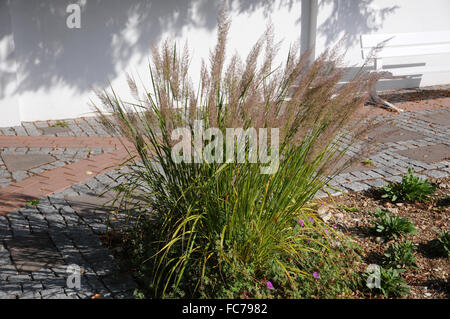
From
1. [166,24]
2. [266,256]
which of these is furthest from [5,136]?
[266,256]

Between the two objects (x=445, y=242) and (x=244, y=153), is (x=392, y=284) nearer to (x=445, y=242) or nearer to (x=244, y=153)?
(x=445, y=242)

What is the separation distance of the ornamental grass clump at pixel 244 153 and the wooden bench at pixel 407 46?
559 centimetres

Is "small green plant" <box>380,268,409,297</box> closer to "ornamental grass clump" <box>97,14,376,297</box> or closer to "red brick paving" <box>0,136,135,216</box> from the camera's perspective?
"ornamental grass clump" <box>97,14,376,297</box>

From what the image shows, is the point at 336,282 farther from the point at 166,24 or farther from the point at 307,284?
the point at 166,24

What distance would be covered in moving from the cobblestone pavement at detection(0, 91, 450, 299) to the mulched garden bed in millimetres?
315

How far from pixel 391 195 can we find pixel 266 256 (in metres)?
2.04

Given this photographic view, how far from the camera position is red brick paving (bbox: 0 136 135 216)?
14.7 ft

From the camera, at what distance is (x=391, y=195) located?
14.9 ft

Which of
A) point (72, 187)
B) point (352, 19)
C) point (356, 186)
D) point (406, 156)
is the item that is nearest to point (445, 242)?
point (356, 186)

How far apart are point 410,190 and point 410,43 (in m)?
5.24

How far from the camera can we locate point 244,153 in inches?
106

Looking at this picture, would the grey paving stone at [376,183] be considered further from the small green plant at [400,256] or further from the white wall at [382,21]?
the white wall at [382,21]

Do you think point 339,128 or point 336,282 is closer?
point 339,128
